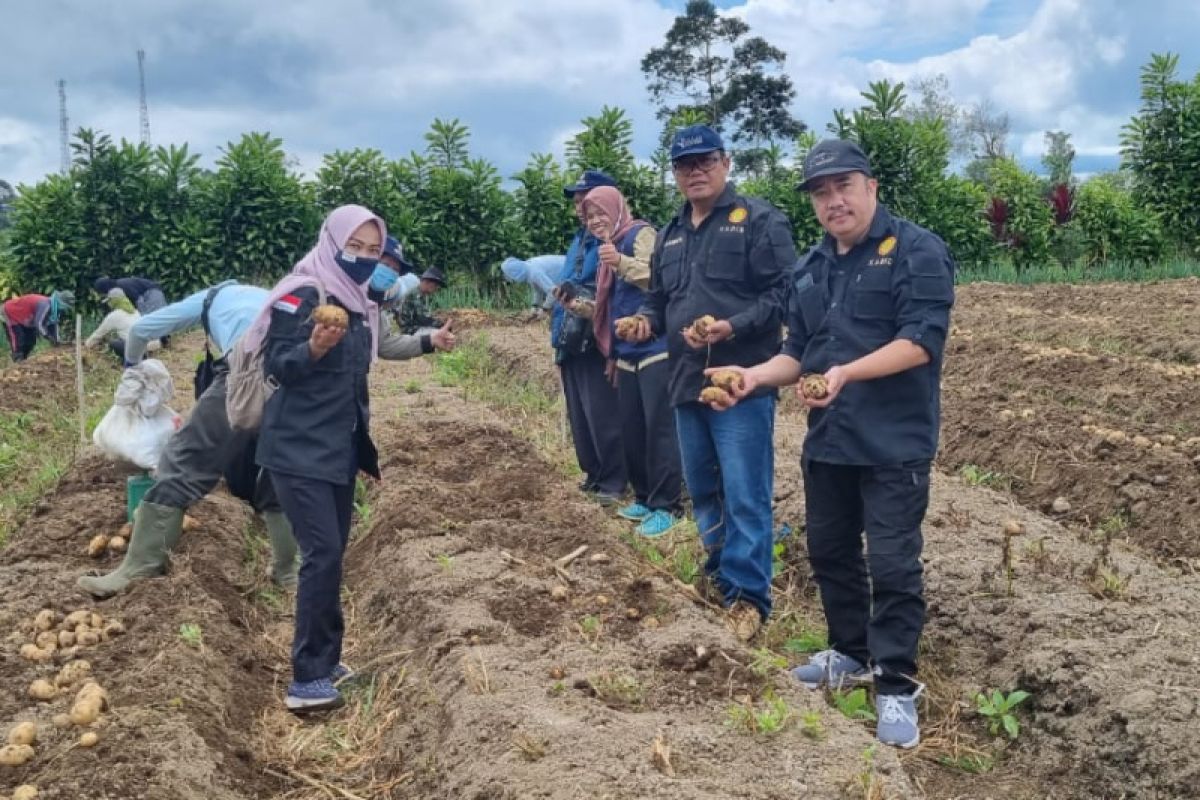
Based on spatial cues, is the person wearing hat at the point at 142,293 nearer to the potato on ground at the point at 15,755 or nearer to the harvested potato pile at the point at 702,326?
the harvested potato pile at the point at 702,326

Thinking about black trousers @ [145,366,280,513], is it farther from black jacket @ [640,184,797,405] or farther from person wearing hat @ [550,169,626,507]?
person wearing hat @ [550,169,626,507]

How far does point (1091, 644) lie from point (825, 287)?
158 cm

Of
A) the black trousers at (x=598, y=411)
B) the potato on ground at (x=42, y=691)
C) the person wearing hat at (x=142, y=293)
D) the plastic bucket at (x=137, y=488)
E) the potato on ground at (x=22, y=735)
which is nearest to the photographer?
the potato on ground at (x=22, y=735)

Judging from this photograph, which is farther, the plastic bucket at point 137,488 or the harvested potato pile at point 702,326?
the plastic bucket at point 137,488

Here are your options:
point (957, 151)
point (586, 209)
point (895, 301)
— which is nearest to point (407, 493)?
point (586, 209)

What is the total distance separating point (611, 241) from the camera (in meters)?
5.82

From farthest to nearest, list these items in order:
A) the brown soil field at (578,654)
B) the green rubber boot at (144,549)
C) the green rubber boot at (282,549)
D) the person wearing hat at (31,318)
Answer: the person wearing hat at (31,318) < the green rubber boot at (282,549) < the green rubber boot at (144,549) < the brown soil field at (578,654)

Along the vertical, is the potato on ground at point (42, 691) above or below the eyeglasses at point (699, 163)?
below

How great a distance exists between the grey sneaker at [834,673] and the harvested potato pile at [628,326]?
1.60 meters

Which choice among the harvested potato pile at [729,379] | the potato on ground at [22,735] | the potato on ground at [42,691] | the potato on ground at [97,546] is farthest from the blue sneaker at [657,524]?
the potato on ground at [22,735]

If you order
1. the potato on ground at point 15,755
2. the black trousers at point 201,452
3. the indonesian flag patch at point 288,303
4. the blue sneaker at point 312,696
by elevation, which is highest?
the indonesian flag patch at point 288,303

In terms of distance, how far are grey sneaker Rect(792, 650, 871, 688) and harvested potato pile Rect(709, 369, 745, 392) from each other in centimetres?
107

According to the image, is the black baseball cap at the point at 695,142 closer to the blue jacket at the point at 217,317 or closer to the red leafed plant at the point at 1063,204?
the blue jacket at the point at 217,317

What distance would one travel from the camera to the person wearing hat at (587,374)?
20.7 feet
